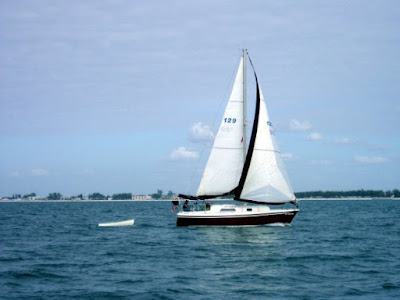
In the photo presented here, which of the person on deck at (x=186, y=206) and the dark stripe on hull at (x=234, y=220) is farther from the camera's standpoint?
the person on deck at (x=186, y=206)

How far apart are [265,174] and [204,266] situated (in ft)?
64.9

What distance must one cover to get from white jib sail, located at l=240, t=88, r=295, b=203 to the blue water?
3.76 m

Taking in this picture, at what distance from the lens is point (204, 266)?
28812mm

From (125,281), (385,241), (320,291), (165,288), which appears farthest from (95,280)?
(385,241)

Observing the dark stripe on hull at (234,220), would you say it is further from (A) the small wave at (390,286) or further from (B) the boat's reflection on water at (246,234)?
(A) the small wave at (390,286)

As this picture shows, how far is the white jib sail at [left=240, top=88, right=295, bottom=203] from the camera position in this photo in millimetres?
47500

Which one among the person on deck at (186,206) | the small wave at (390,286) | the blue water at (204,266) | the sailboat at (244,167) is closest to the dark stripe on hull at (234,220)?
the sailboat at (244,167)

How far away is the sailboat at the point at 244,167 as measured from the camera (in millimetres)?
47469

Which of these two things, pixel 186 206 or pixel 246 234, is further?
pixel 186 206

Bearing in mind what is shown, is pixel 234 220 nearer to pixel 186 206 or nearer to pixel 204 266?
pixel 186 206

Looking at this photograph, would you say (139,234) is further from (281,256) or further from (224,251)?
(281,256)

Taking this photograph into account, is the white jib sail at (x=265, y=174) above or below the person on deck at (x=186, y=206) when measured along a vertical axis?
above

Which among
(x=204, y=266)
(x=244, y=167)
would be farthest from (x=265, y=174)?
(x=204, y=266)

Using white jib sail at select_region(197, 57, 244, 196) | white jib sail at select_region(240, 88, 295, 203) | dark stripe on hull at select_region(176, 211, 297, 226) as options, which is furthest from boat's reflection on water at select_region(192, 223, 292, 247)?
white jib sail at select_region(197, 57, 244, 196)
